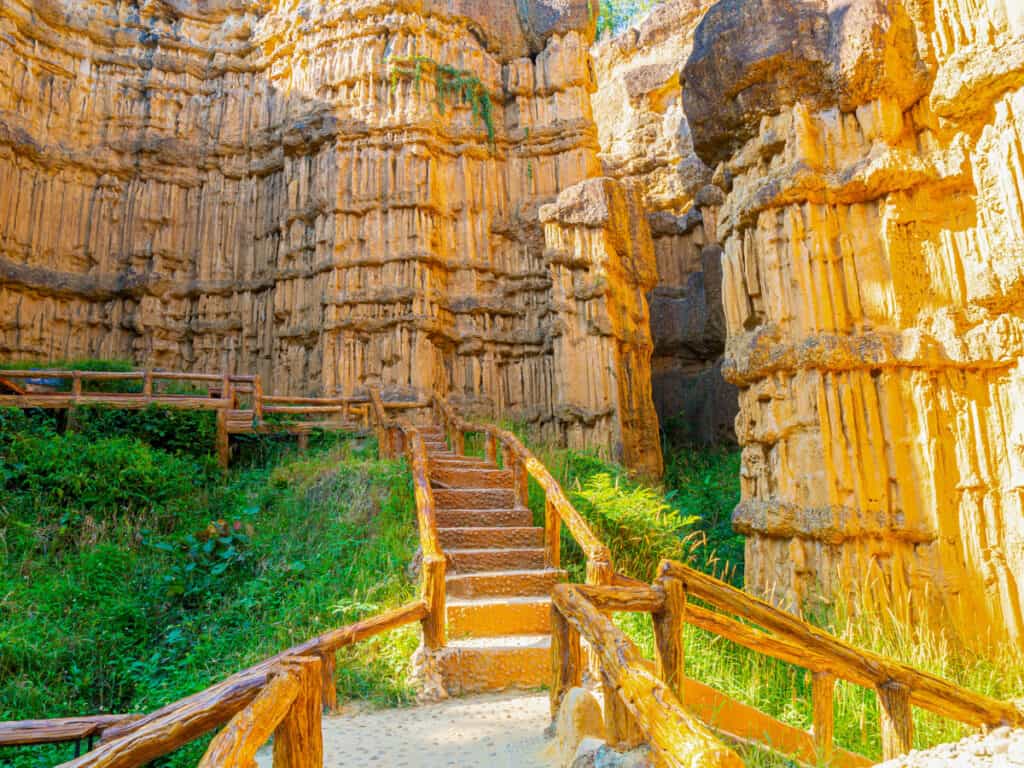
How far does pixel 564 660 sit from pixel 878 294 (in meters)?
5.08

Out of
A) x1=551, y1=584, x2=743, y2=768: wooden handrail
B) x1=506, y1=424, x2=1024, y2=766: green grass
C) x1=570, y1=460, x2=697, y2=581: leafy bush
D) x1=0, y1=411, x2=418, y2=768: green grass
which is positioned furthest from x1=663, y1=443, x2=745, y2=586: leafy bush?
x1=551, y1=584, x2=743, y2=768: wooden handrail

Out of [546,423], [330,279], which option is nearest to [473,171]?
[330,279]

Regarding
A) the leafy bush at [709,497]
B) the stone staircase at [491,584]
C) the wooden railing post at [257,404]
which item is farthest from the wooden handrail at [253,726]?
the wooden railing post at [257,404]

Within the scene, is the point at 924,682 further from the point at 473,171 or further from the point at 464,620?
the point at 473,171

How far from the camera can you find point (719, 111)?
8.23 m

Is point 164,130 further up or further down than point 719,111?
further up

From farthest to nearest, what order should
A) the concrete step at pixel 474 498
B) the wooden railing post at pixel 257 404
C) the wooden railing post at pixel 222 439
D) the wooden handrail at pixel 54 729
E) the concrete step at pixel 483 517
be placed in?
the wooden railing post at pixel 257 404 < the wooden railing post at pixel 222 439 < the concrete step at pixel 474 498 < the concrete step at pixel 483 517 < the wooden handrail at pixel 54 729

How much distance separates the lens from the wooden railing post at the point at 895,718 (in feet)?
14.1

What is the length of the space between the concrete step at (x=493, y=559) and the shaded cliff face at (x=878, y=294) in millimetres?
2429

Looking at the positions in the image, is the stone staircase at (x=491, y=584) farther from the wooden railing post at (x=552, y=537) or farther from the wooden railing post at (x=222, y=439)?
the wooden railing post at (x=222, y=439)

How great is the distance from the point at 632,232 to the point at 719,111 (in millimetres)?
9215

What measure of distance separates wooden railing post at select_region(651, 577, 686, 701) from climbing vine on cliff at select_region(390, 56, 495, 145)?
1866cm

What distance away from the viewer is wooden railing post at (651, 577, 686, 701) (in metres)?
4.47

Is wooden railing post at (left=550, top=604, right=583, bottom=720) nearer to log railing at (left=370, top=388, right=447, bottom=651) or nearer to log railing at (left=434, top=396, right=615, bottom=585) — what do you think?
log railing at (left=434, top=396, right=615, bottom=585)
